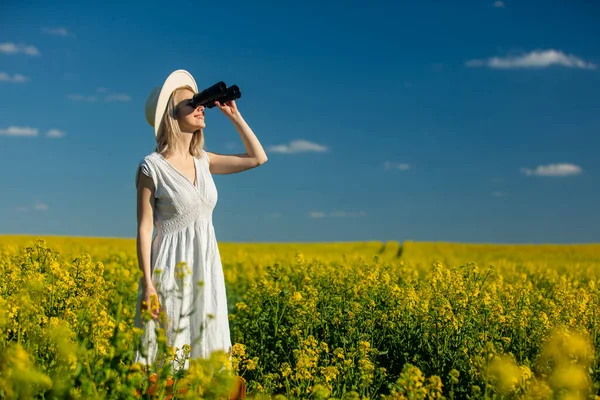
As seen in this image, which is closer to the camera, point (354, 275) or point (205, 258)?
point (205, 258)

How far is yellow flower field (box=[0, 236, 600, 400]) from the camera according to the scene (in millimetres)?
3105

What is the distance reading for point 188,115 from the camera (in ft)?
15.0

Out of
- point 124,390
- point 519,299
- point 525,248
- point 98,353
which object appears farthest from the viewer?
point 525,248

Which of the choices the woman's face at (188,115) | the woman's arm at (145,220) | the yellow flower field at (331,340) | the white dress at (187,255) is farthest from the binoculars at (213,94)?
the yellow flower field at (331,340)

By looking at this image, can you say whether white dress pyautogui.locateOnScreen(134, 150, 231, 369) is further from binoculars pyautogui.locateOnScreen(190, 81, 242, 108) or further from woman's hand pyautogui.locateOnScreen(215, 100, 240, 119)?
woman's hand pyautogui.locateOnScreen(215, 100, 240, 119)

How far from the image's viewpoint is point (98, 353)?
3791mm

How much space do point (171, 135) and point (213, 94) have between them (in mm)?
436

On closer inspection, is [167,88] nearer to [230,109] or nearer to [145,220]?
[230,109]

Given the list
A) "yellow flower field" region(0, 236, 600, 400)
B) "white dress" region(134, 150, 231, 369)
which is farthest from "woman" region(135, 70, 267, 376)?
"yellow flower field" region(0, 236, 600, 400)

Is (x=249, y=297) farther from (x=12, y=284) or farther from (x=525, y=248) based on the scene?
(x=525, y=248)

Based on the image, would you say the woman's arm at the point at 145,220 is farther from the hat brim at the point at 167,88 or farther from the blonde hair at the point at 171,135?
the hat brim at the point at 167,88

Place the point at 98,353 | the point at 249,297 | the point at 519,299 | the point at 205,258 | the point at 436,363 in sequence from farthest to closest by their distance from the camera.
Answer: the point at 249,297
the point at 519,299
the point at 436,363
the point at 205,258
the point at 98,353

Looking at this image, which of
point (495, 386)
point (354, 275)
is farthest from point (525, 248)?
point (495, 386)

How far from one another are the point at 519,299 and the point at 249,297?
9.39 feet
